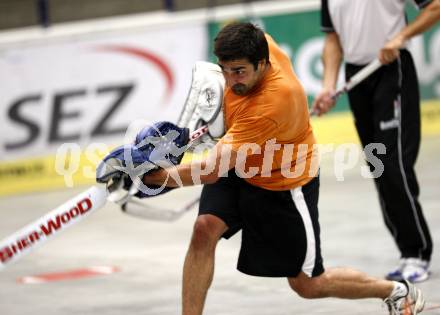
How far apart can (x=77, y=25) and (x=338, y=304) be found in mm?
5620

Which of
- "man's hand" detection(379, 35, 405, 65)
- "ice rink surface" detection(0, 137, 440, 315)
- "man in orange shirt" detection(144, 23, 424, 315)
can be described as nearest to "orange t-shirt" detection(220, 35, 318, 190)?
"man in orange shirt" detection(144, 23, 424, 315)

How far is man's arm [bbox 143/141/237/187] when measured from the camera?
4539 millimetres

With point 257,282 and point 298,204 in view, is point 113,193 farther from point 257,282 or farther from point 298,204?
point 257,282

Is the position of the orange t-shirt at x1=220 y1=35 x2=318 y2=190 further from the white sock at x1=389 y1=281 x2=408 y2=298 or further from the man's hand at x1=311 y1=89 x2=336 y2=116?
the man's hand at x1=311 y1=89 x2=336 y2=116

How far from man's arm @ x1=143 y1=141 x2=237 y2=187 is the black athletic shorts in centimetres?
30

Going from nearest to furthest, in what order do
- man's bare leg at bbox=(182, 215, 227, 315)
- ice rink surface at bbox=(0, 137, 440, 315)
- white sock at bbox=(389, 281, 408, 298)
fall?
man's bare leg at bbox=(182, 215, 227, 315), white sock at bbox=(389, 281, 408, 298), ice rink surface at bbox=(0, 137, 440, 315)

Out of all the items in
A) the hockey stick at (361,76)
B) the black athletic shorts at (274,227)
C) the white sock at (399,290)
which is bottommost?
the white sock at (399,290)

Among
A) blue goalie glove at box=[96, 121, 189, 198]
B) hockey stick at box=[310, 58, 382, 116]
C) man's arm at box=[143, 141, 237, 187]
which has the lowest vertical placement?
man's arm at box=[143, 141, 237, 187]

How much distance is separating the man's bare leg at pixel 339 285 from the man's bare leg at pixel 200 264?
420mm

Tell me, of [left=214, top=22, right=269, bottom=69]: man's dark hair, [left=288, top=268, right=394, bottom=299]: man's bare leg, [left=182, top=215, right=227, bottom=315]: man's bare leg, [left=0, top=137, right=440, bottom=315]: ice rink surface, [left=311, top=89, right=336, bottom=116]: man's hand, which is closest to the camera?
[left=214, top=22, right=269, bottom=69]: man's dark hair

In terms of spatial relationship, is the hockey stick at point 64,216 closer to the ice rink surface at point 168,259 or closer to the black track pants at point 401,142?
the ice rink surface at point 168,259

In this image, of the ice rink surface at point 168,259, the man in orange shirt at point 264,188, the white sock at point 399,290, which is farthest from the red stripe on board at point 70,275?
the white sock at point 399,290

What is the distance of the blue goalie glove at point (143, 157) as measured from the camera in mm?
4582

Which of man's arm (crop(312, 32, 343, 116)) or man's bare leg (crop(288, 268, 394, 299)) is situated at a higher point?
man's arm (crop(312, 32, 343, 116))
